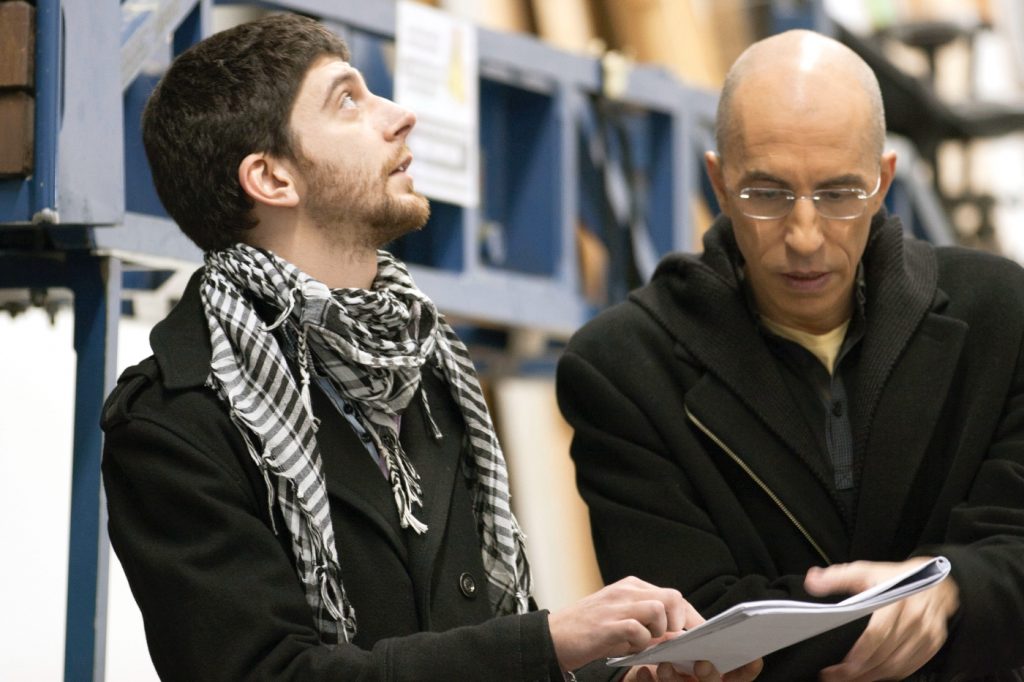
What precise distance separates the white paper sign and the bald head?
4.66 ft

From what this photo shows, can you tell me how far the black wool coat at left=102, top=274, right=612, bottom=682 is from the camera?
227 centimetres

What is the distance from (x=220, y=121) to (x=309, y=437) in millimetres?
488

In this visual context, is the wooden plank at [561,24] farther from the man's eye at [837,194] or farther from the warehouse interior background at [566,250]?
the man's eye at [837,194]

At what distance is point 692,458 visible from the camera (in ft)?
9.23

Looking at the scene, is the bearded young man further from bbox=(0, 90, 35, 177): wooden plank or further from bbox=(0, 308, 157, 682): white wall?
bbox=(0, 308, 157, 682): white wall

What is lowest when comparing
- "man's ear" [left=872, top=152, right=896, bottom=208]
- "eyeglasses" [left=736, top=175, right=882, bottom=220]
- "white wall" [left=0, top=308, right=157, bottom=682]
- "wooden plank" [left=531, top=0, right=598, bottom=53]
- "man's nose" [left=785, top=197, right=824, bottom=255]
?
"white wall" [left=0, top=308, right=157, bottom=682]

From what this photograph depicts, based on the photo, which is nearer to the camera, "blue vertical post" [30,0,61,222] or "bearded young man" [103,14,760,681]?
"bearded young man" [103,14,760,681]

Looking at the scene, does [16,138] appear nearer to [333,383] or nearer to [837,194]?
[333,383]

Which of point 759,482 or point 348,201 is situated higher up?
point 348,201

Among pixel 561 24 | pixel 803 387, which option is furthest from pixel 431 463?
pixel 561 24

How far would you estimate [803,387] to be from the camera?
287 cm

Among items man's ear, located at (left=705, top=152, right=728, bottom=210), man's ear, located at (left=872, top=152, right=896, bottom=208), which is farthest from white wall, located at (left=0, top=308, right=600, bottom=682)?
man's ear, located at (left=872, top=152, right=896, bottom=208)

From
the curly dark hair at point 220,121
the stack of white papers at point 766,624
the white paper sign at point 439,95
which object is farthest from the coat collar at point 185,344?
the white paper sign at point 439,95

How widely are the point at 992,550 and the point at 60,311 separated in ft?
5.85
